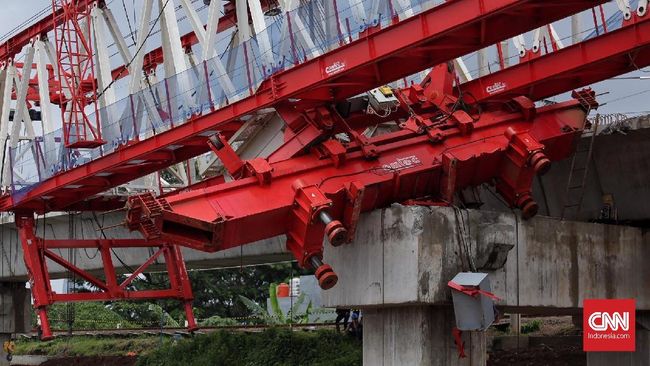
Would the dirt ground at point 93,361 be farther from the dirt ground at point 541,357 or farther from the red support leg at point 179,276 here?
the dirt ground at point 541,357

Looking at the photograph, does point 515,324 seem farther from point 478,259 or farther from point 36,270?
point 36,270

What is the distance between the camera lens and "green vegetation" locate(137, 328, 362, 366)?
71.4 feet

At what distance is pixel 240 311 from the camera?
6475cm

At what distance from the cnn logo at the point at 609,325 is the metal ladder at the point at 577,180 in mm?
2129

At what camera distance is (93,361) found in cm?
3269

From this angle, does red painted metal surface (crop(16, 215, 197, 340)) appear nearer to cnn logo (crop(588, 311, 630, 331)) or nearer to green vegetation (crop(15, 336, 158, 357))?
green vegetation (crop(15, 336, 158, 357))

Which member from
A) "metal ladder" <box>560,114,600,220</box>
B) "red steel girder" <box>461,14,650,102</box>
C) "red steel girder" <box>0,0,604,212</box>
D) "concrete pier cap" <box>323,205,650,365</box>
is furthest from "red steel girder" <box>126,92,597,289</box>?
"red steel girder" <box>0,0,604,212</box>

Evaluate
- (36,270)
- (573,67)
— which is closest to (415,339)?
(573,67)

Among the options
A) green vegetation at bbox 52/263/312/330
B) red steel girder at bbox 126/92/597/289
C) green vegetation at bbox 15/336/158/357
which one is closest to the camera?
red steel girder at bbox 126/92/597/289

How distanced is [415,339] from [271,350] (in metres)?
7.47

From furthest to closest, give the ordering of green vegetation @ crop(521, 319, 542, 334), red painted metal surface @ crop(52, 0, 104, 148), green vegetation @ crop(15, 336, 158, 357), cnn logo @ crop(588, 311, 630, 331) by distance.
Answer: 1. green vegetation @ crop(15, 336, 158, 357)
2. green vegetation @ crop(521, 319, 542, 334)
3. red painted metal surface @ crop(52, 0, 104, 148)
4. cnn logo @ crop(588, 311, 630, 331)

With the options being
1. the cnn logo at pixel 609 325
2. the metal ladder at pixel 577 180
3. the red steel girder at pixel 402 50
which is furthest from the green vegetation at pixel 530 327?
the red steel girder at pixel 402 50

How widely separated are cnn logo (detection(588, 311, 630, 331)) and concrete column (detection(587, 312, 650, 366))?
1787 millimetres

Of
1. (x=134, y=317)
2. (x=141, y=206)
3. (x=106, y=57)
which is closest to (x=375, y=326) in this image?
(x=141, y=206)
